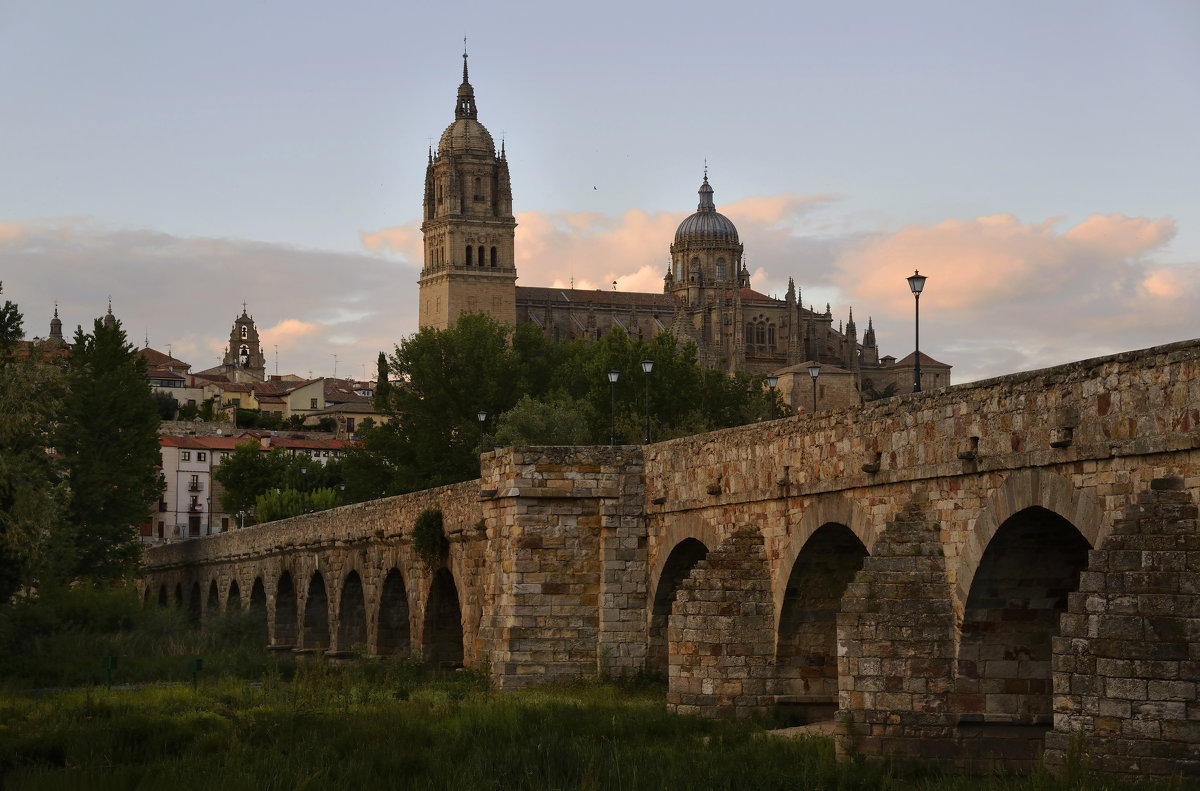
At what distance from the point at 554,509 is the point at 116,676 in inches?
Result: 567

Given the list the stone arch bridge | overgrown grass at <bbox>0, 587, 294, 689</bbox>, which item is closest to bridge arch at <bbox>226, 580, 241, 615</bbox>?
overgrown grass at <bbox>0, 587, 294, 689</bbox>

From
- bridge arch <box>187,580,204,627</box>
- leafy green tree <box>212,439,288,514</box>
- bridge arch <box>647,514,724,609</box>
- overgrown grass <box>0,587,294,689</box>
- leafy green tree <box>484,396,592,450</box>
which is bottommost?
overgrown grass <box>0,587,294,689</box>

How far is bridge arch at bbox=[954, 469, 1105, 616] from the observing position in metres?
14.2

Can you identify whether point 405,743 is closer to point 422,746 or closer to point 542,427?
point 422,746

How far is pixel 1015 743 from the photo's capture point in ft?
53.2

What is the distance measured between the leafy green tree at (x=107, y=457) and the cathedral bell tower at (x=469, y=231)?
87.6m

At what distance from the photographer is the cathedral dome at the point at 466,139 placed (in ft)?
481

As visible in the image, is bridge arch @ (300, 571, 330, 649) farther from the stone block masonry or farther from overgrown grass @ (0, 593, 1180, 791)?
the stone block masonry

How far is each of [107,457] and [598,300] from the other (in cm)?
10356

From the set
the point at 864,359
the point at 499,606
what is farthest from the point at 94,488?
the point at 864,359

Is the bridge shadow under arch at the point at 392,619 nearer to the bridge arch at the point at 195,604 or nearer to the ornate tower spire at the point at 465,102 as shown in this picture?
the bridge arch at the point at 195,604

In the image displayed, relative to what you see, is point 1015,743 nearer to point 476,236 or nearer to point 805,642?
point 805,642

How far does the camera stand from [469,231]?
145 metres

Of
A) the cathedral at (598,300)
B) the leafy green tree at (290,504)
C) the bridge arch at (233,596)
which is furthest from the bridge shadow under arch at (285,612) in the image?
the cathedral at (598,300)
